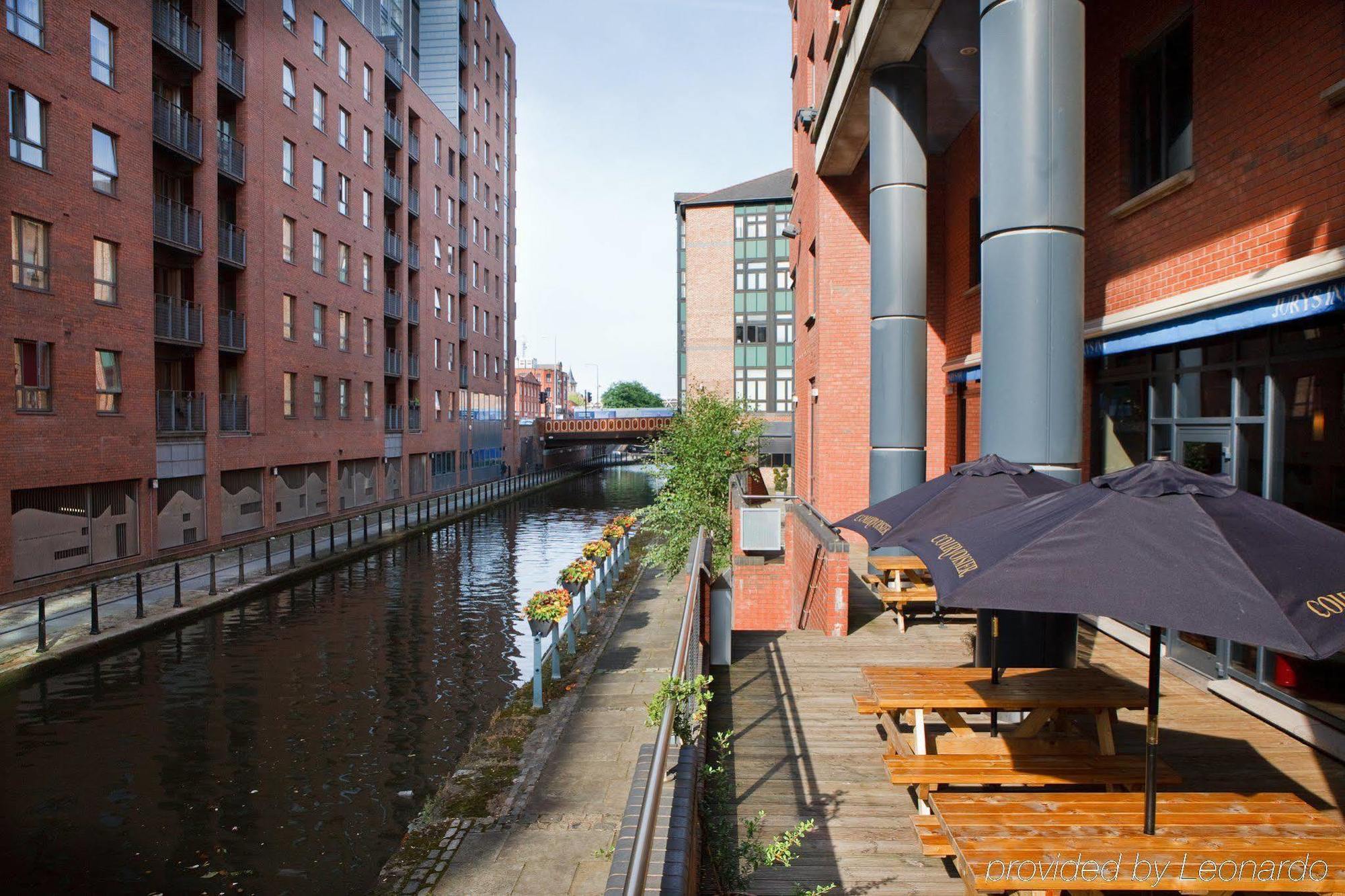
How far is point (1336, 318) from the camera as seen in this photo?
621 centimetres

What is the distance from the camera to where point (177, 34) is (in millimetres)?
23484

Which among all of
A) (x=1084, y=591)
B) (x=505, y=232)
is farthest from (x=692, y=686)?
(x=505, y=232)

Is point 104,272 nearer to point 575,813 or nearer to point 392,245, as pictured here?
point 575,813

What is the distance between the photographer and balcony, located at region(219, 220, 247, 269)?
2597cm

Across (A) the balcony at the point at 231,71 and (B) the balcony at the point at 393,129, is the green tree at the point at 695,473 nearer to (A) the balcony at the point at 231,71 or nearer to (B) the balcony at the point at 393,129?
(A) the balcony at the point at 231,71

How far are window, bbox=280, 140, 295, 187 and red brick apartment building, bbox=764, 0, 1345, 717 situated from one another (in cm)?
2410

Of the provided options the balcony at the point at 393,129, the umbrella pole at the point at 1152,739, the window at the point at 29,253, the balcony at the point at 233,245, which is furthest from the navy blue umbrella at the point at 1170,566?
the balcony at the point at 393,129

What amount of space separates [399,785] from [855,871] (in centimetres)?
630

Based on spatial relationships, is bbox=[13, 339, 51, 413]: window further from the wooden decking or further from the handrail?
the handrail

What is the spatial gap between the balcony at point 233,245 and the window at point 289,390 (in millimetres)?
4433

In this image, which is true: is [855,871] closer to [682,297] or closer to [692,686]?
[692,686]

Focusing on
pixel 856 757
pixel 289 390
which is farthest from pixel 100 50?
pixel 856 757

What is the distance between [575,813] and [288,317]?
2722cm

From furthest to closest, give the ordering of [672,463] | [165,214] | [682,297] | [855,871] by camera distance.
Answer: [682,297] → [165,214] → [672,463] → [855,871]
